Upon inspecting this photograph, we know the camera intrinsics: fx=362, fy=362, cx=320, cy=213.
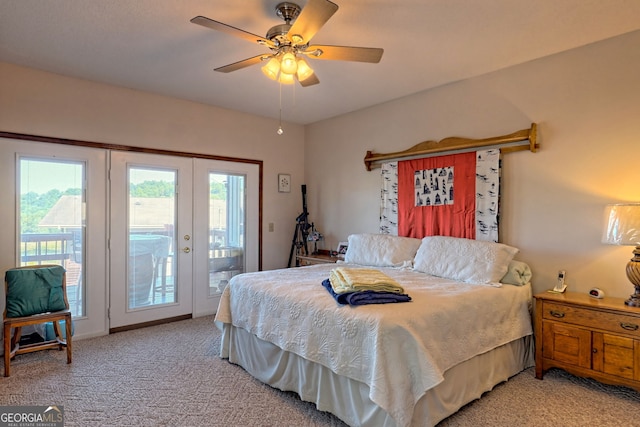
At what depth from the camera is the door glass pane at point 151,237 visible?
4.02m

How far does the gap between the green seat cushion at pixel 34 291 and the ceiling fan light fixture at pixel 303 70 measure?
274 cm

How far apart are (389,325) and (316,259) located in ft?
8.93

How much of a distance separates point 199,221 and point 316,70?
2309 millimetres

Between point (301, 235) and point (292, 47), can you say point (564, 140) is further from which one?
point (301, 235)

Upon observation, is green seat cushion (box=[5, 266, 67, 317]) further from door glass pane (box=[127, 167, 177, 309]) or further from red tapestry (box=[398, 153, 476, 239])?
red tapestry (box=[398, 153, 476, 239])

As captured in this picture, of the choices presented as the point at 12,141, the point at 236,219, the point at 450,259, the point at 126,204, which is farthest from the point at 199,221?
the point at 450,259

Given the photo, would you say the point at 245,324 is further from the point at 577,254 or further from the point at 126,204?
the point at 577,254

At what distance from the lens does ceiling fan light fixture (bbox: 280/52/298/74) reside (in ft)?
7.79

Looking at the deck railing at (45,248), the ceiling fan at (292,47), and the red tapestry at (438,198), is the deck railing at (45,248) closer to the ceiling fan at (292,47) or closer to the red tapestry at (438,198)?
the ceiling fan at (292,47)

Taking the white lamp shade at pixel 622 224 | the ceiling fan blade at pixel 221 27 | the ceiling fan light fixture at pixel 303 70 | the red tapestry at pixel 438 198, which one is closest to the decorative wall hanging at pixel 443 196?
the red tapestry at pixel 438 198

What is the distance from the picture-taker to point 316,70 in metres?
3.39

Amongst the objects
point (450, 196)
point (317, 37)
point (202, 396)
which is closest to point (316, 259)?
point (450, 196)

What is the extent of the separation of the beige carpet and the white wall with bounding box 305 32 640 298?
876mm

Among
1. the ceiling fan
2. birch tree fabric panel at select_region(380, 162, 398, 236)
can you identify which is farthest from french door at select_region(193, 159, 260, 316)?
the ceiling fan
